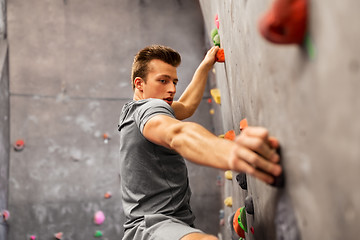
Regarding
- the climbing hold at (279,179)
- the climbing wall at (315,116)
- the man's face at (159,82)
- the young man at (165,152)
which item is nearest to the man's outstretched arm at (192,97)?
the young man at (165,152)

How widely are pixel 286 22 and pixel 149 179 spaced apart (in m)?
0.98

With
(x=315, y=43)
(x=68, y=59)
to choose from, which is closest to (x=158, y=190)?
(x=315, y=43)

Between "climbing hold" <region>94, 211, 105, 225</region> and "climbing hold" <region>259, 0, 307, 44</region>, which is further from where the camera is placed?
"climbing hold" <region>94, 211, 105, 225</region>

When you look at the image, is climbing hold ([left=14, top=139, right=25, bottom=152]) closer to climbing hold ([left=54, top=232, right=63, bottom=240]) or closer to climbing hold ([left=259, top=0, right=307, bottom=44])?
climbing hold ([left=54, top=232, right=63, bottom=240])

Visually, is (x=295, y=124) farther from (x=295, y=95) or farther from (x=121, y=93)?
(x=121, y=93)

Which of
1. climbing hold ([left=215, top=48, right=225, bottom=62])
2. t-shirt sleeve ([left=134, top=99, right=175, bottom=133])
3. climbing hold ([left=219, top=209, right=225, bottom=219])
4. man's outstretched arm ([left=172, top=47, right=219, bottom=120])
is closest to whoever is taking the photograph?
t-shirt sleeve ([left=134, top=99, right=175, bottom=133])

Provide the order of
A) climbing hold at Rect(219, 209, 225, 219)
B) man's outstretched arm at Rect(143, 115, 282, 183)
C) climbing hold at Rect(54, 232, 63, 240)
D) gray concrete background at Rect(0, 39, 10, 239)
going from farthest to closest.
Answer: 1. climbing hold at Rect(219, 209, 225, 219)
2. climbing hold at Rect(54, 232, 63, 240)
3. gray concrete background at Rect(0, 39, 10, 239)
4. man's outstretched arm at Rect(143, 115, 282, 183)

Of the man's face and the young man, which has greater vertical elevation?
the man's face

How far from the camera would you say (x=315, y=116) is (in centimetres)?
65

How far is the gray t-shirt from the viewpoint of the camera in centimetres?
144

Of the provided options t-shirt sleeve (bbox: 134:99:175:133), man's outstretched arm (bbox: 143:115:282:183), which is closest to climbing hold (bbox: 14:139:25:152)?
t-shirt sleeve (bbox: 134:99:175:133)

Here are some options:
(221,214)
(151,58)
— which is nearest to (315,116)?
(151,58)

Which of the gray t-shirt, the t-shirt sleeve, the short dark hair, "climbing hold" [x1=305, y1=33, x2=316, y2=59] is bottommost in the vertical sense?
the gray t-shirt

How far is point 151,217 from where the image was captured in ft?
4.48
